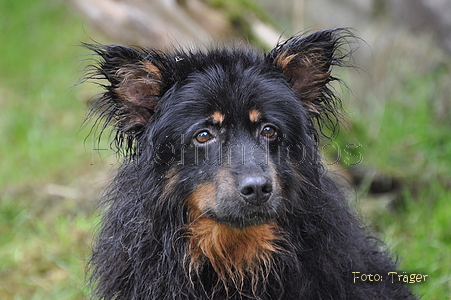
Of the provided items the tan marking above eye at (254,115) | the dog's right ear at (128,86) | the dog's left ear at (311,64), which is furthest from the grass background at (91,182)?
the dog's left ear at (311,64)

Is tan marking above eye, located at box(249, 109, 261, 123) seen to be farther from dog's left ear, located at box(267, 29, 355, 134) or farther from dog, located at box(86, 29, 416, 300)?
dog's left ear, located at box(267, 29, 355, 134)

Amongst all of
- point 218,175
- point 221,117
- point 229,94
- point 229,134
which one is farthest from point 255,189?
point 229,94

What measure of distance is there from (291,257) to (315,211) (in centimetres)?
38

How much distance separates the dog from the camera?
3.48m

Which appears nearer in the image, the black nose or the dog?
the black nose

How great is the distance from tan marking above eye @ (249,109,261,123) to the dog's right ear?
0.69 m

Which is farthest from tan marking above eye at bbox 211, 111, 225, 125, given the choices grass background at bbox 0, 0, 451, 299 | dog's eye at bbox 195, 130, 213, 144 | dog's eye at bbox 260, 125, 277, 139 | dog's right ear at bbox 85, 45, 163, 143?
grass background at bbox 0, 0, 451, 299

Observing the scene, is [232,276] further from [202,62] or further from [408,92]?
[408,92]

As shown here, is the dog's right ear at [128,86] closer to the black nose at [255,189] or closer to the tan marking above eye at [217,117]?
the tan marking above eye at [217,117]

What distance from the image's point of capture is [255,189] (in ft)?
10.6

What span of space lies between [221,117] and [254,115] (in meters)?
0.23

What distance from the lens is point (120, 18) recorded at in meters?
6.45

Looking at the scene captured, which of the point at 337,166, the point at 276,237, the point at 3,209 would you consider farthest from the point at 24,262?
the point at 337,166

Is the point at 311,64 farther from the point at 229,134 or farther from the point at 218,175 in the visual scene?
the point at 218,175
